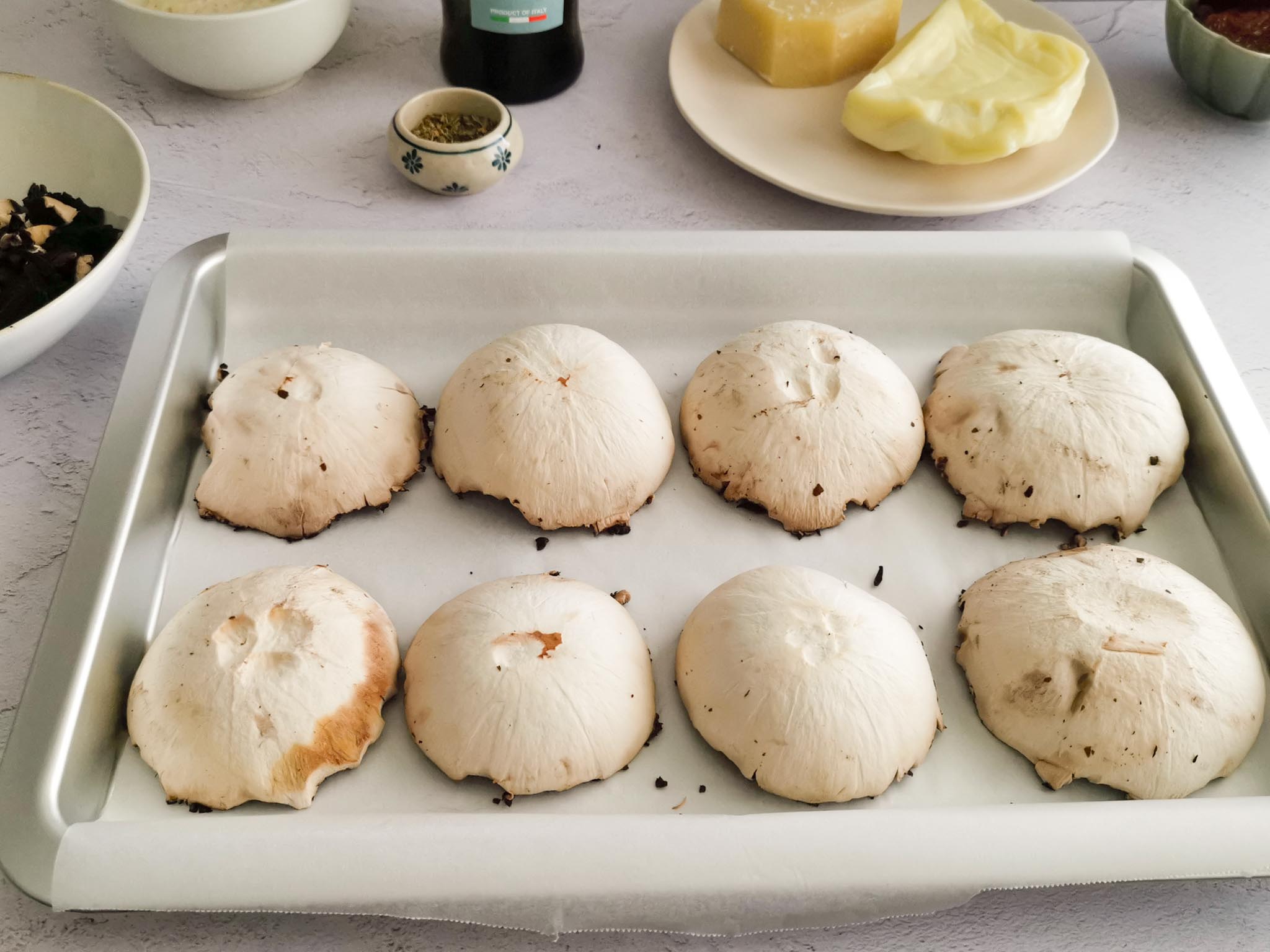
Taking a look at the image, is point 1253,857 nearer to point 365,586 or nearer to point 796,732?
point 796,732

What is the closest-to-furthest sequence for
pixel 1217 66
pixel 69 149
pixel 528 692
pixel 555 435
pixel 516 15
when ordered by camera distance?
pixel 528 692, pixel 555 435, pixel 69 149, pixel 516 15, pixel 1217 66

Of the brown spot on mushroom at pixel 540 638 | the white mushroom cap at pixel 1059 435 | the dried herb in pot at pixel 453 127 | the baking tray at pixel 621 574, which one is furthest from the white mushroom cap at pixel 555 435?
the dried herb in pot at pixel 453 127

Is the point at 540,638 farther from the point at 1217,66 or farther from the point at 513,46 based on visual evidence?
the point at 1217,66

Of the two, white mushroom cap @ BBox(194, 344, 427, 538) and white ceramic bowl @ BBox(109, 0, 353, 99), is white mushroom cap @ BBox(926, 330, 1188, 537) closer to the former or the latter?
white mushroom cap @ BBox(194, 344, 427, 538)

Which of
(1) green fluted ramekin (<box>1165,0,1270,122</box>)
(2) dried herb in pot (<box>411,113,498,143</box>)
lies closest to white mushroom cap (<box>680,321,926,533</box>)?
(2) dried herb in pot (<box>411,113,498,143</box>)

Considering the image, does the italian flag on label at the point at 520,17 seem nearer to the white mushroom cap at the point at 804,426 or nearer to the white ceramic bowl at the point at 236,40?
the white ceramic bowl at the point at 236,40

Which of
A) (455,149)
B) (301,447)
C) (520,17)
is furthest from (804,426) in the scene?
(520,17)

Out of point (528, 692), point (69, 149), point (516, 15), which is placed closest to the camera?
point (528, 692)
